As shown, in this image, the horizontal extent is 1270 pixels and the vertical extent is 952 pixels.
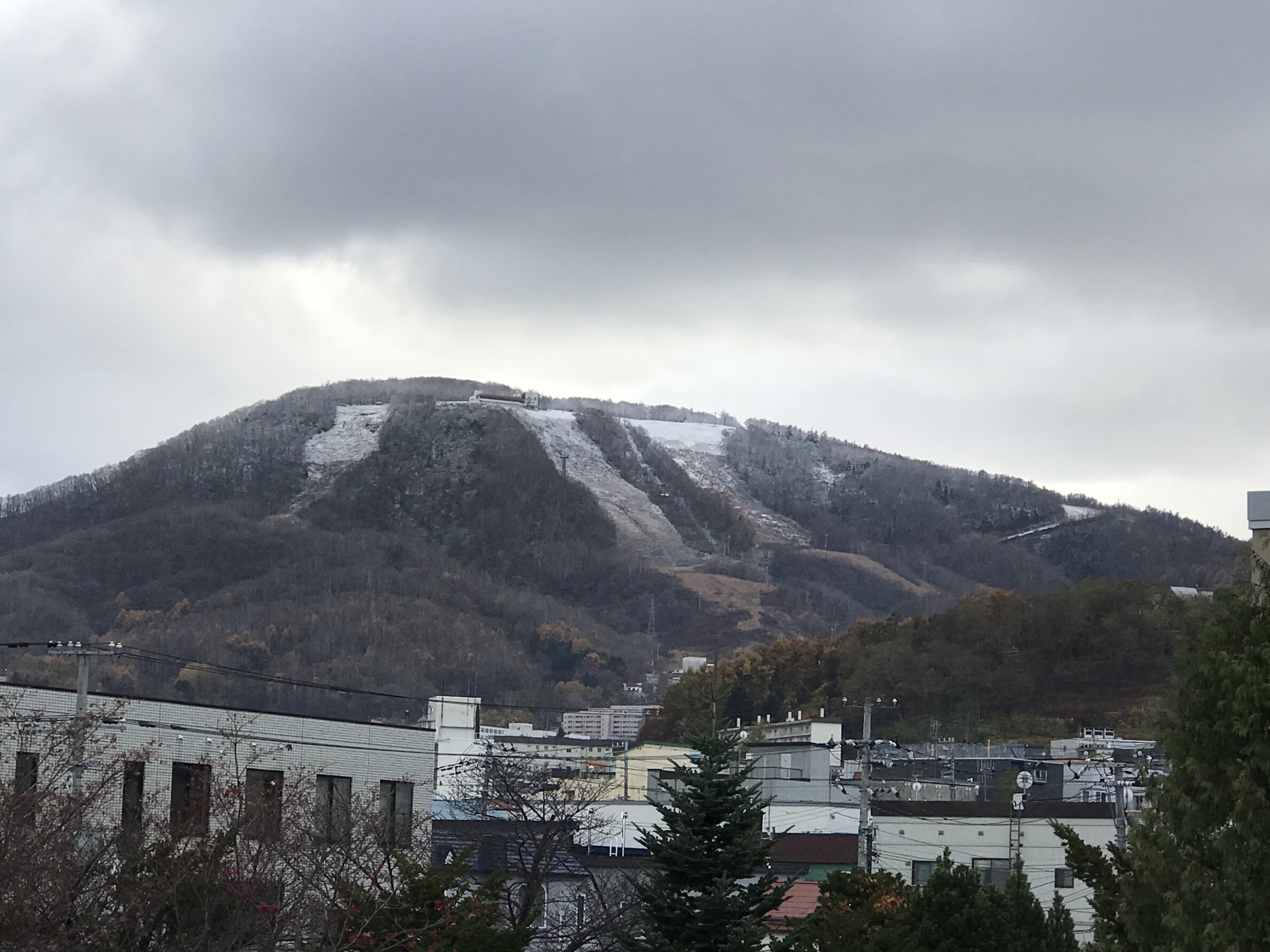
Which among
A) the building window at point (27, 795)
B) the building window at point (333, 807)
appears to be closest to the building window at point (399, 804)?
the building window at point (333, 807)

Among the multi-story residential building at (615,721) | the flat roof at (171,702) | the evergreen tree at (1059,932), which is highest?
the flat roof at (171,702)

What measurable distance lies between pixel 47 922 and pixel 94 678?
135m

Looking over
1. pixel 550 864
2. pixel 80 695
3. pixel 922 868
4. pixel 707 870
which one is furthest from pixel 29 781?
pixel 922 868

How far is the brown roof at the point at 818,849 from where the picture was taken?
46.6 meters

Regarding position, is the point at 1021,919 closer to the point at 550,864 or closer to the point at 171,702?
the point at 550,864

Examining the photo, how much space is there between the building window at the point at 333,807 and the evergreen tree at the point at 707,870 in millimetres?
6412

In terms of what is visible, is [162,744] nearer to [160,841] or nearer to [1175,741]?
[160,841]

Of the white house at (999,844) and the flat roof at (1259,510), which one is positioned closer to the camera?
the flat roof at (1259,510)

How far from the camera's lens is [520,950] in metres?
21.2

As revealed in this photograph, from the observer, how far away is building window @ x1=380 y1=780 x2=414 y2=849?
3828cm

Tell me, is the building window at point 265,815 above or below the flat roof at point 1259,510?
below

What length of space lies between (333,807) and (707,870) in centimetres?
1464

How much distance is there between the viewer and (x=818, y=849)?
4728cm

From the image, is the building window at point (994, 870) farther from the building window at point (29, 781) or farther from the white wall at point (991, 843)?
the building window at point (29, 781)
